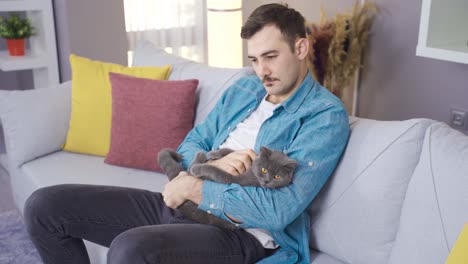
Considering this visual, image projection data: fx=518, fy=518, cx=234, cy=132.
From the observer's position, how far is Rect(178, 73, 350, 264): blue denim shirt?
1.38 m

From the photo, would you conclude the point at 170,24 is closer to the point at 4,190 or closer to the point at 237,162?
the point at 4,190

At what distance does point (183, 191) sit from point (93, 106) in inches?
38.9

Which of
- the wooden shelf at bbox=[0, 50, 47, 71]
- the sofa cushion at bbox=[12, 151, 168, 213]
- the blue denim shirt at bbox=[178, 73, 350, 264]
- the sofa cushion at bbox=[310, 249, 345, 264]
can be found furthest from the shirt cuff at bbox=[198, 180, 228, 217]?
the wooden shelf at bbox=[0, 50, 47, 71]

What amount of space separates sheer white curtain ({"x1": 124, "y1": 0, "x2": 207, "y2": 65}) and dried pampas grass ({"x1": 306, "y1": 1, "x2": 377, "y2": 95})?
4.34 feet

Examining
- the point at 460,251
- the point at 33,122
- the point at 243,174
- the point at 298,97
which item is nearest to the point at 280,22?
the point at 298,97

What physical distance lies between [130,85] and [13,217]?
99 cm

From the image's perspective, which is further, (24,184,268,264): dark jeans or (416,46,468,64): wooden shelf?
(416,46,468,64): wooden shelf

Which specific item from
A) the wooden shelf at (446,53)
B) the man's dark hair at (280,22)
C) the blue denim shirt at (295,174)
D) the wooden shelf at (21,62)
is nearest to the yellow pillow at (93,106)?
the man's dark hair at (280,22)

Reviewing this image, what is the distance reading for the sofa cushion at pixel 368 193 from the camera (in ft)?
4.58

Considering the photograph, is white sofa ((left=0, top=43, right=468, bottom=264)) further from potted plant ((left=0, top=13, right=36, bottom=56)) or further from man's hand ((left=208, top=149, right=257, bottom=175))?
potted plant ((left=0, top=13, right=36, bottom=56))

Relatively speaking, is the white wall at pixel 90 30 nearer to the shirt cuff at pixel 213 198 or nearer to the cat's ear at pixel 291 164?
the shirt cuff at pixel 213 198

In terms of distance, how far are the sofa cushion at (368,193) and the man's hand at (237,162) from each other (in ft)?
0.78

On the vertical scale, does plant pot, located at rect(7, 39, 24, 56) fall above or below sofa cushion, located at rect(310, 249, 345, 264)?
above

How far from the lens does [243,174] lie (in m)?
1.47
